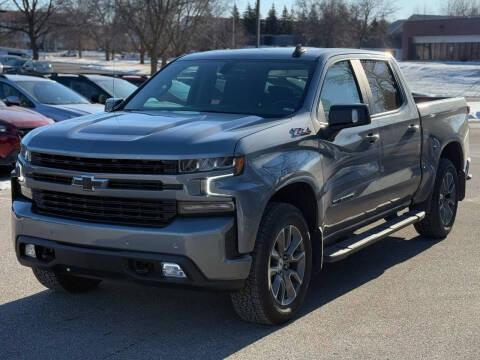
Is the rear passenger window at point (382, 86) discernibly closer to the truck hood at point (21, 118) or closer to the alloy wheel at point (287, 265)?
the alloy wheel at point (287, 265)

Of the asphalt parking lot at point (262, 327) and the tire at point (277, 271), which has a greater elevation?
the tire at point (277, 271)

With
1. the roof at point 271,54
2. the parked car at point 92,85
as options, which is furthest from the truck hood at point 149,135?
the parked car at point 92,85

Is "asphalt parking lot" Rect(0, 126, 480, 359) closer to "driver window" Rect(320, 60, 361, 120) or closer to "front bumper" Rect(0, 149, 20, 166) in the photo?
"driver window" Rect(320, 60, 361, 120)

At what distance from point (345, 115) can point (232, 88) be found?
0.95 meters

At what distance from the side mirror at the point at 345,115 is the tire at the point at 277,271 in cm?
78

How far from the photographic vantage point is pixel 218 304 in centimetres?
549

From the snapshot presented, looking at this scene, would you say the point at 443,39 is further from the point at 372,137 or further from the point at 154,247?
the point at 154,247

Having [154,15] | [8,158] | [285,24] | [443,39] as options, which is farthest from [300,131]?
[285,24]

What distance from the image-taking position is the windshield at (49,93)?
14.8m

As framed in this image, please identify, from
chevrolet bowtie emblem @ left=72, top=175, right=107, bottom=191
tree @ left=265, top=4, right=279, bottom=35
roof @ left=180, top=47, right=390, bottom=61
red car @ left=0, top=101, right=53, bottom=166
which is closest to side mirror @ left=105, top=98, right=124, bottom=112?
roof @ left=180, top=47, right=390, bottom=61

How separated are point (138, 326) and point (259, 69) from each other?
223 cm

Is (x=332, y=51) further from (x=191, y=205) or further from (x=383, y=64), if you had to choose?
(x=191, y=205)

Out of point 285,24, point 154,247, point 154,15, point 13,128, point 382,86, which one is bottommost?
point 154,247

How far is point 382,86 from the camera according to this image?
667 centimetres
